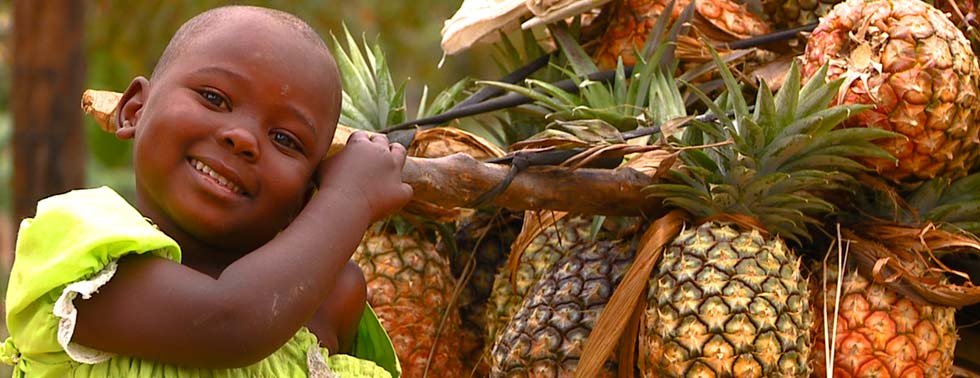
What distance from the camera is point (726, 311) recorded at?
2559 millimetres

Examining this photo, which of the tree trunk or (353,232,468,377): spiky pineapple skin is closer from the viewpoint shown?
(353,232,468,377): spiky pineapple skin

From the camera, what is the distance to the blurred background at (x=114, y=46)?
619 cm

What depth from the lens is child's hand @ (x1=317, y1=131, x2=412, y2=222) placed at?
1937 mm

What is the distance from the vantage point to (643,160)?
Result: 9.07 ft

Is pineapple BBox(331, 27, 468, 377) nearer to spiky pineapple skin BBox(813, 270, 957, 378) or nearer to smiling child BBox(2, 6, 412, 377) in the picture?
spiky pineapple skin BBox(813, 270, 957, 378)

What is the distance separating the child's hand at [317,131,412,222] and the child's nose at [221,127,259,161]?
5.9 inches

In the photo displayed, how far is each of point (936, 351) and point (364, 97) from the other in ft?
4.99

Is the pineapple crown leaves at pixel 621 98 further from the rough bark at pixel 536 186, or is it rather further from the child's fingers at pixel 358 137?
the child's fingers at pixel 358 137

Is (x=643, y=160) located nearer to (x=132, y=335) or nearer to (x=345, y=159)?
(x=345, y=159)

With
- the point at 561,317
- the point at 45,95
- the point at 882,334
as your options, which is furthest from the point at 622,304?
the point at 45,95

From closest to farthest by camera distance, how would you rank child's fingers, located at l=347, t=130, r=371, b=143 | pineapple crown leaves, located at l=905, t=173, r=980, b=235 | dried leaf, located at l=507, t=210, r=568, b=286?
child's fingers, located at l=347, t=130, r=371, b=143
pineapple crown leaves, located at l=905, t=173, r=980, b=235
dried leaf, located at l=507, t=210, r=568, b=286

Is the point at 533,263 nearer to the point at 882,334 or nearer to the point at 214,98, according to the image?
the point at 882,334

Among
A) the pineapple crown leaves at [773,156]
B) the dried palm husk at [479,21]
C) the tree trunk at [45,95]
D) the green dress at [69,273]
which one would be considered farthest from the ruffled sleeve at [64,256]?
the tree trunk at [45,95]

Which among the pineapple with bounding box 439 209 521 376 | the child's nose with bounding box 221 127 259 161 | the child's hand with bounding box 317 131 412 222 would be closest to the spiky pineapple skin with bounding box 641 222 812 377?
the pineapple with bounding box 439 209 521 376
